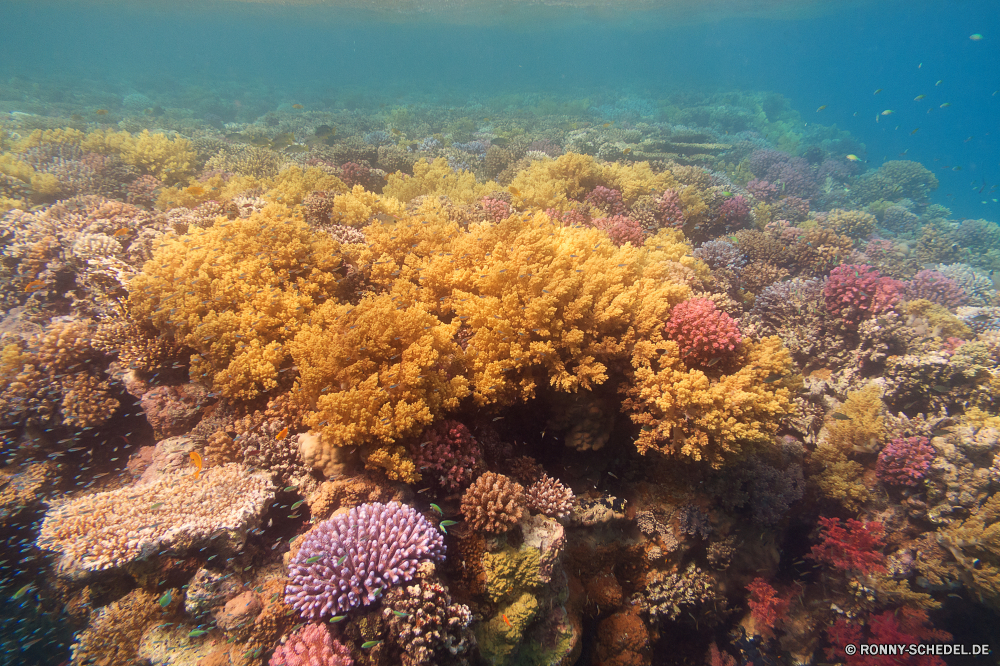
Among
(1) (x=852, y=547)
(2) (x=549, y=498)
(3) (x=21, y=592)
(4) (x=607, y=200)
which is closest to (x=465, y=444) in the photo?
(2) (x=549, y=498)

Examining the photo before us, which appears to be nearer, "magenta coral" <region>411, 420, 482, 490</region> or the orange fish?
"magenta coral" <region>411, 420, 482, 490</region>

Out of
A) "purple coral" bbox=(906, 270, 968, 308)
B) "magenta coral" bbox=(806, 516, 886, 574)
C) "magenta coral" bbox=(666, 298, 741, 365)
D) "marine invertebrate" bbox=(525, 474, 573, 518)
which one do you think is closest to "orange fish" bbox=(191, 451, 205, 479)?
"marine invertebrate" bbox=(525, 474, 573, 518)

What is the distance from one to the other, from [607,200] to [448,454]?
7893 mm

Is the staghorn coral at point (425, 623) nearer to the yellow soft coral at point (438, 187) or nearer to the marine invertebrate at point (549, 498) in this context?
the marine invertebrate at point (549, 498)

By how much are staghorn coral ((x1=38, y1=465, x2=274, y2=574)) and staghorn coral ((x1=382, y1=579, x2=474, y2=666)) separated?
1800 millimetres

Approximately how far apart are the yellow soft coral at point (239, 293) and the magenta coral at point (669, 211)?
25.8 feet

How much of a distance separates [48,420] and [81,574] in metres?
2.34

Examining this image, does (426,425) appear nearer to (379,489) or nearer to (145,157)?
(379,489)

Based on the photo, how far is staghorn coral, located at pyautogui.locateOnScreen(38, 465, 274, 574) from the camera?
3.70m

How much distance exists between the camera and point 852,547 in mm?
5707

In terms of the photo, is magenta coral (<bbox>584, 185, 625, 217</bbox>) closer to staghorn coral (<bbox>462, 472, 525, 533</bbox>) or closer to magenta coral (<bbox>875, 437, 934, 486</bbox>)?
magenta coral (<bbox>875, 437, 934, 486</bbox>)

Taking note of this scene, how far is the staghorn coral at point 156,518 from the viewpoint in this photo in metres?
3.70

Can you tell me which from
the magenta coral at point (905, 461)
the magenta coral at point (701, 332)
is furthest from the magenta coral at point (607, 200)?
the magenta coral at point (905, 461)

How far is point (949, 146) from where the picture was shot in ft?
235
